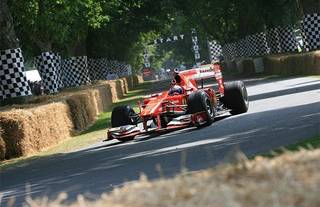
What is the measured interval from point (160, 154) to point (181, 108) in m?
4.03

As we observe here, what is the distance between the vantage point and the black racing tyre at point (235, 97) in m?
17.6

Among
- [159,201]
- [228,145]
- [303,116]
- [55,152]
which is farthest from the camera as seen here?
[55,152]

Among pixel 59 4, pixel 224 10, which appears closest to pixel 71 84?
pixel 59 4

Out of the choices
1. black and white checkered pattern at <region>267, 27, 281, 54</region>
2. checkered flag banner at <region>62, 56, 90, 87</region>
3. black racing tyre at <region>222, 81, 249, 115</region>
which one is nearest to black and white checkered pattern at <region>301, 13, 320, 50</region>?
black and white checkered pattern at <region>267, 27, 281, 54</region>

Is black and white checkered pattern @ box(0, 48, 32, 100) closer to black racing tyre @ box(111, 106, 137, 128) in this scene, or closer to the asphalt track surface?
the asphalt track surface

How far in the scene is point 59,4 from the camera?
36719 mm

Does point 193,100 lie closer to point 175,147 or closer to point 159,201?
point 175,147

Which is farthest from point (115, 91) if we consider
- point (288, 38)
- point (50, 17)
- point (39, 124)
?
point (39, 124)

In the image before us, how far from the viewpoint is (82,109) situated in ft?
82.1

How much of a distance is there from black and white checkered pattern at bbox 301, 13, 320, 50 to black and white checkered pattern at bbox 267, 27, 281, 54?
13.3 m

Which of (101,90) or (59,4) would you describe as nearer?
(101,90)

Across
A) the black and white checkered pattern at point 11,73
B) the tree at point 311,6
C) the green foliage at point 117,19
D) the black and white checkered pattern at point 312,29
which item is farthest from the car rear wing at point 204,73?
the tree at point 311,6

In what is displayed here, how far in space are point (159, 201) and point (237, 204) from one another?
1.44 feet

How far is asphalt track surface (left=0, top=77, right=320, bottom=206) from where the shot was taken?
10.4 metres
